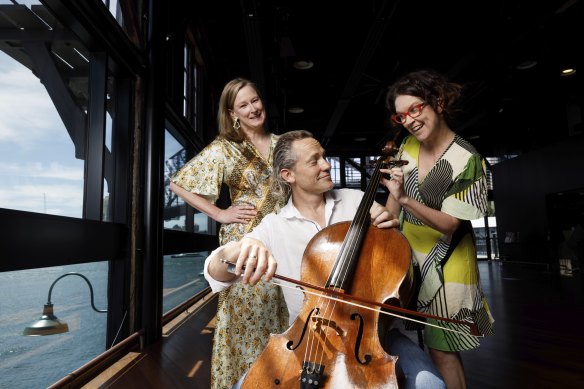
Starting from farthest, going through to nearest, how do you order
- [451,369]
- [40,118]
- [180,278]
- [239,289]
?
[180,278]
[40,118]
[239,289]
[451,369]

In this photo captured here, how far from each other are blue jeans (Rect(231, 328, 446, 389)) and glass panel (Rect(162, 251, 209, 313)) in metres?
3.18

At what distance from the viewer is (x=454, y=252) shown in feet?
4.11

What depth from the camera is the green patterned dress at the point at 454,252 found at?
121cm

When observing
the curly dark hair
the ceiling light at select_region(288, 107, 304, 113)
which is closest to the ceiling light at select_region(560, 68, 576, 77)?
the ceiling light at select_region(288, 107, 304, 113)

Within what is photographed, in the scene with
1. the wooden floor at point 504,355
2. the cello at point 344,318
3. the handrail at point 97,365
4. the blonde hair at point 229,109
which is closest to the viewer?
the cello at point 344,318

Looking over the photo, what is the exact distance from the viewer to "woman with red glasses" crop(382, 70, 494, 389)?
1.19m

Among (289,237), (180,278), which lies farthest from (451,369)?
(180,278)

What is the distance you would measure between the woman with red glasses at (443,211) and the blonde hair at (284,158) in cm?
34

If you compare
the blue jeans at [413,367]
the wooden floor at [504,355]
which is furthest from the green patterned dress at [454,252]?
the wooden floor at [504,355]

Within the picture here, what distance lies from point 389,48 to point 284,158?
5.41m

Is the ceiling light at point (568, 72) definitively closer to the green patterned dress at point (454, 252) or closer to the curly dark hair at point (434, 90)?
the curly dark hair at point (434, 90)

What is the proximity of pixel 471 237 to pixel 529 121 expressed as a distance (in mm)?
10495

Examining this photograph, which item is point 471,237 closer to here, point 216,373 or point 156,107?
point 216,373

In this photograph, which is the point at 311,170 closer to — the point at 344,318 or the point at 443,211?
the point at 443,211
